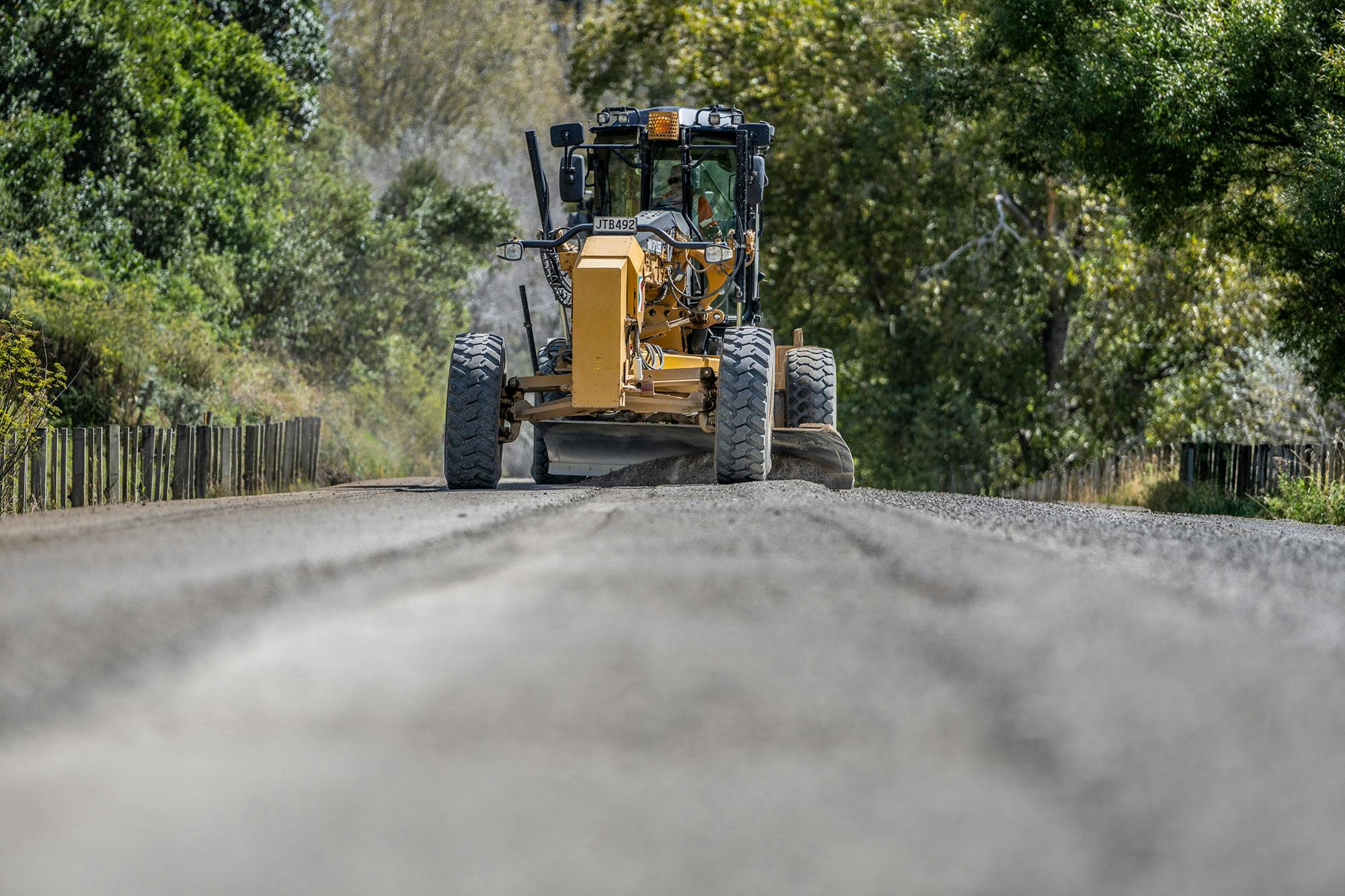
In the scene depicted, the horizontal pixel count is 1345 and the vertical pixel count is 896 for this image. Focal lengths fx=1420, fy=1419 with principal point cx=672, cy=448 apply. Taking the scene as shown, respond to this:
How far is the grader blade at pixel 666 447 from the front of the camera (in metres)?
12.7

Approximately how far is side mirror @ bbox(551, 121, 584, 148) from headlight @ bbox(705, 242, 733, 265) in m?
1.60

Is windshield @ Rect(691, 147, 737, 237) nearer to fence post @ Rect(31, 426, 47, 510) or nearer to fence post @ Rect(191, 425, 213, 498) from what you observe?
fence post @ Rect(191, 425, 213, 498)

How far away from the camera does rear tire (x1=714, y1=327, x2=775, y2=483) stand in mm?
11188

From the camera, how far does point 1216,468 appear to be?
18156mm

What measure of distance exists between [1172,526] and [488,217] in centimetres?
2541

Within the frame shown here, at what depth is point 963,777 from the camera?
3133 millimetres

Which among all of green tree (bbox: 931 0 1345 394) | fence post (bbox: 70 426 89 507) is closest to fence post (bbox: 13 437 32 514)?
fence post (bbox: 70 426 89 507)

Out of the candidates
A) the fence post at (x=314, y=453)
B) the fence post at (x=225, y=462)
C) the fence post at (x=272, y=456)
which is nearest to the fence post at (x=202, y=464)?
the fence post at (x=225, y=462)

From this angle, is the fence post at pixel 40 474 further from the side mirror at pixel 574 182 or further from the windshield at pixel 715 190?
the windshield at pixel 715 190

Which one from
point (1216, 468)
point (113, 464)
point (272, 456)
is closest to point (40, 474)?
point (113, 464)

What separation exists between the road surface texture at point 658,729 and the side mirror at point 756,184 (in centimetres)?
821

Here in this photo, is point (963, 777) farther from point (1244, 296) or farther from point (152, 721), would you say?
point (1244, 296)

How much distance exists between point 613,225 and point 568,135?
1234 millimetres

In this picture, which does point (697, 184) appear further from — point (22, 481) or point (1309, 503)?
point (1309, 503)
